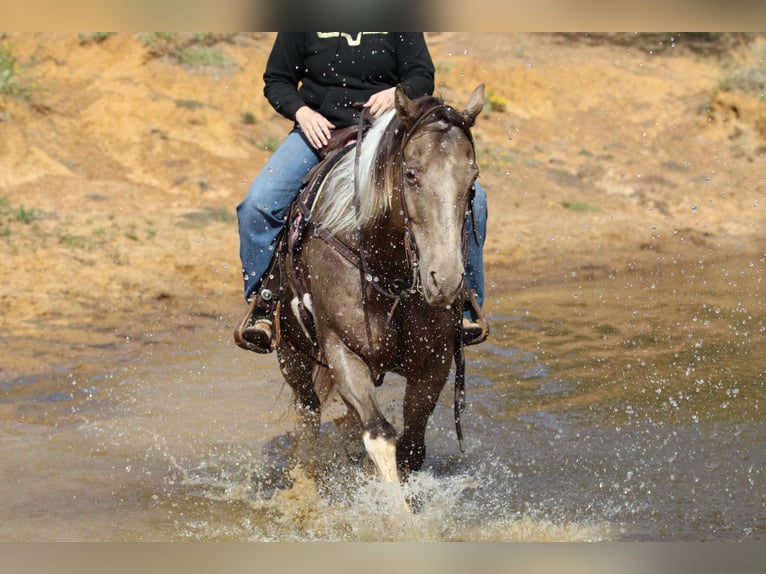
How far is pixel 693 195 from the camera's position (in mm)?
16078

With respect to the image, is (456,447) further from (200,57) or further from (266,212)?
(200,57)

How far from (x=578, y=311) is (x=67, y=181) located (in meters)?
6.21

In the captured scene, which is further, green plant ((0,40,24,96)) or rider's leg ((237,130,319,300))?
green plant ((0,40,24,96))

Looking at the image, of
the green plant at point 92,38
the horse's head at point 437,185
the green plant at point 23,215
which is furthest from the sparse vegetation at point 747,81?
the horse's head at point 437,185

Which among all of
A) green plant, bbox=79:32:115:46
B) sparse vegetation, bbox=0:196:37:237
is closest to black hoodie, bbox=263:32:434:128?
sparse vegetation, bbox=0:196:37:237

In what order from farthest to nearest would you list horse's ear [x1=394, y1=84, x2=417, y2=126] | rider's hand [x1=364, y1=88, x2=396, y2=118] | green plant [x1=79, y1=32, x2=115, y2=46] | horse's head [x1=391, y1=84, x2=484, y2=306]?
1. green plant [x1=79, y1=32, x2=115, y2=46]
2. rider's hand [x1=364, y1=88, x2=396, y2=118]
3. horse's ear [x1=394, y1=84, x2=417, y2=126]
4. horse's head [x1=391, y1=84, x2=484, y2=306]

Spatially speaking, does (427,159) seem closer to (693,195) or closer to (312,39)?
(312,39)

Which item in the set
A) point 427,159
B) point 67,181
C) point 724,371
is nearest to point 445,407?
point 724,371

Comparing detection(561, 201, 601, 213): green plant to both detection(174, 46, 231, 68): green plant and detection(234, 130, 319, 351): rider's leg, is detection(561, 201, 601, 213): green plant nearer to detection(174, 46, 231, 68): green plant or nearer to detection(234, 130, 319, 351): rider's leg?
detection(174, 46, 231, 68): green plant

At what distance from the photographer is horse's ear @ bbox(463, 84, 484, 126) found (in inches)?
183

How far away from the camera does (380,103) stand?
544 cm

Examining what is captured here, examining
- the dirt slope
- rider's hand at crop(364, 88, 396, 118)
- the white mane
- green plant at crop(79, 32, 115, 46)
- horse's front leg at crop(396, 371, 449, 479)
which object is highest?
rider's hand at crop(364, 88, 396, 118)

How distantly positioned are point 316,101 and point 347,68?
10.1 inches

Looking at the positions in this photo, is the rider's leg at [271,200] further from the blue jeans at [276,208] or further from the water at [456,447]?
the water at [456,447]
